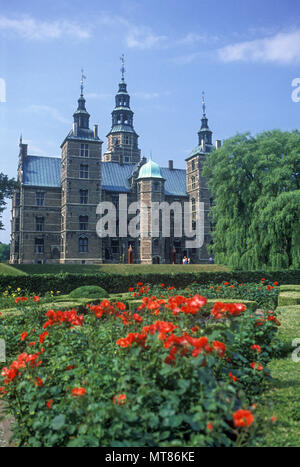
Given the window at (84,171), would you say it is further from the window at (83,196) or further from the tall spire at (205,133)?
the tall spire at (205,133)

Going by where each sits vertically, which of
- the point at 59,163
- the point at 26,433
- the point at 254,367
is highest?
the point at 59,163

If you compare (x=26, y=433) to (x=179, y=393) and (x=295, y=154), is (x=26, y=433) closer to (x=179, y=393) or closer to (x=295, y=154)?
(x=179, y=393)

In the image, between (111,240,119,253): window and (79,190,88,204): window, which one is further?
(111,240,119,253): window

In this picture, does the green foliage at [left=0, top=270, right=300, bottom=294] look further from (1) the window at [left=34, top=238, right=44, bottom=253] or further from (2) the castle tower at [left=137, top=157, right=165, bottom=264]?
(1) the window at [left=34, top=238, right=44, bottom=253]

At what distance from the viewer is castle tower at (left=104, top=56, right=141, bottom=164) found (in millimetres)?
59875

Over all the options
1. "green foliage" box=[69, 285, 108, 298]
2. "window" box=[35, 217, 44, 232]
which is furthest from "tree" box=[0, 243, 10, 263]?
"green foliage" box=[69, 285, 108, 298]

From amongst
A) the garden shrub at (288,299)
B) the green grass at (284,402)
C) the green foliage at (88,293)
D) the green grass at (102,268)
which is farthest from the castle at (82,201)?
the green grass at (284,402)

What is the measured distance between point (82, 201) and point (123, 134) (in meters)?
21.8

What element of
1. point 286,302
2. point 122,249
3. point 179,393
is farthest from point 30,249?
point 179,393

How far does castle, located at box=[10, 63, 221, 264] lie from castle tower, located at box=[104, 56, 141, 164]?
1118 cm

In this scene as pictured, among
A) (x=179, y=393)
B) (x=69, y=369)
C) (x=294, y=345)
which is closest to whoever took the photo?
(x=179, y=393)

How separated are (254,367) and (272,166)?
2124cm

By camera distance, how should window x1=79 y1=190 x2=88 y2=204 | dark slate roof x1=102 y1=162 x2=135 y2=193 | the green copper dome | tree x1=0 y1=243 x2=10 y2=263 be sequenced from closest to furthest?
window x1=79 y1=190 x2=88 y2=204 < the green copper dome < dark slate roof x1=102 y1=162 x2=135 y2=193 < tree x1=0 y1=243 x2=10 y2=263

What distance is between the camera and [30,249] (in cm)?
4247
